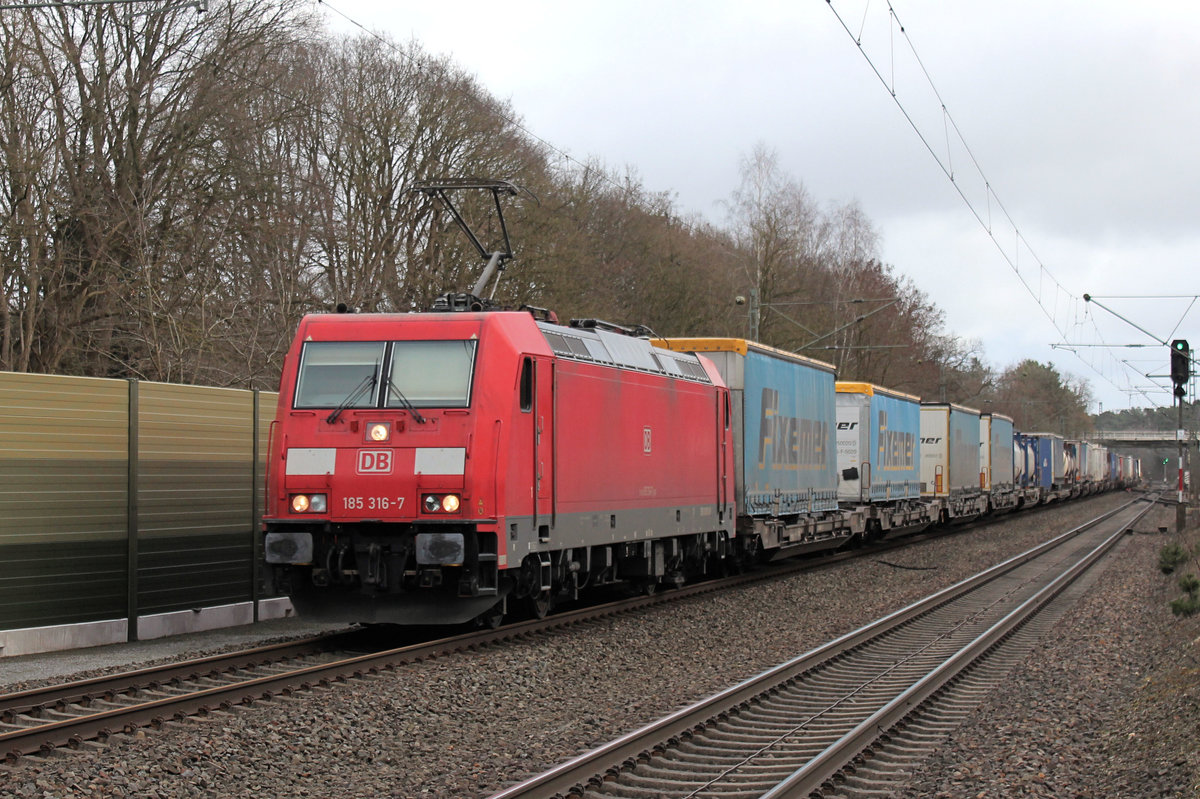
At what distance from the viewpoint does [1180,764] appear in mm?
7375

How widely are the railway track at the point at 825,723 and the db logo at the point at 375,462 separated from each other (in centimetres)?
382

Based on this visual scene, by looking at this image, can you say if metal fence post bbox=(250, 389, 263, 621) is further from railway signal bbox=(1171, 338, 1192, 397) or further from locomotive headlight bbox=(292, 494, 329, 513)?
railway signal bbox=(1171, 338, 1192, 397)

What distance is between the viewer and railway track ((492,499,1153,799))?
7.22 metres

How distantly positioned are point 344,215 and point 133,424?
19377 mm

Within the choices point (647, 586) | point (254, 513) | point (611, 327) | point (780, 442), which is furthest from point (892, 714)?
point (780, 442)

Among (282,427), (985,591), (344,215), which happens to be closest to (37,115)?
(344,215)

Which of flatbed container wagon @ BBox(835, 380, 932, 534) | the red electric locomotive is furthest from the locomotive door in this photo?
flatbed container wagon @ BBox(835, 380, 932, 534)

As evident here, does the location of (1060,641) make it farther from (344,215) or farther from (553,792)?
(344,215)

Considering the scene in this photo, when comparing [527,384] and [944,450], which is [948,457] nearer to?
[944,450]

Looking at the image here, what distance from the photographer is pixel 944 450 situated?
34844 millimetres

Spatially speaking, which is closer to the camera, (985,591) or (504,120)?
(985,591)

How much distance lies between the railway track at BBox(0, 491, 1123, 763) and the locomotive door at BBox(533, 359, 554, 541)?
1232mm

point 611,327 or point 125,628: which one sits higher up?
point 611,327

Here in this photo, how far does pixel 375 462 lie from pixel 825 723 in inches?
186
